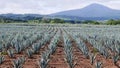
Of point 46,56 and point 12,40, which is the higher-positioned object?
point 46,56

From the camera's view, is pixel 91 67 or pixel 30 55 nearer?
pixel 91 67

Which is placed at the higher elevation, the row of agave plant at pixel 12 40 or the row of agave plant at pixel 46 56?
the row of agave plant at pixel 46 56

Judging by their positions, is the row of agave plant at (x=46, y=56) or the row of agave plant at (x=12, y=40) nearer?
the row of agave plant at (x=46, y=56)

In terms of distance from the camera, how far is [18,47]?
1636 cm

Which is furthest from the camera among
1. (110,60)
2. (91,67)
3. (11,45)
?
(11,45)

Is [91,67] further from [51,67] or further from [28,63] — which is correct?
[28,63]

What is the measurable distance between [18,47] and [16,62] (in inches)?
226

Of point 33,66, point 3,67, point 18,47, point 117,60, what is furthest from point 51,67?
point 18,47

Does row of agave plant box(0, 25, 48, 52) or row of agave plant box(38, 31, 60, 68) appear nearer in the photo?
row of agave plant box(38, 31, 60, 68)

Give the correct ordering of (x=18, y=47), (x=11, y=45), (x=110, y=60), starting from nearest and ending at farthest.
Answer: (x=110, y=60) → (x=18, y=47) → (x=11, y=45)

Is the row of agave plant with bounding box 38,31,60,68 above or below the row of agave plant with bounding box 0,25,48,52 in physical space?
above

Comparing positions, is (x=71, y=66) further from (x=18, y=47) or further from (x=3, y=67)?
(x=18, y=47)

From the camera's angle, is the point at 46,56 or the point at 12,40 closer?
the point at 46,56

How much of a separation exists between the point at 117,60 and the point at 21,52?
5213 millimetres
